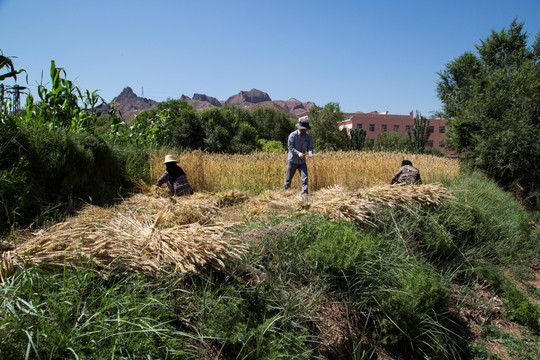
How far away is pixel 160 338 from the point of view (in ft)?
6.33

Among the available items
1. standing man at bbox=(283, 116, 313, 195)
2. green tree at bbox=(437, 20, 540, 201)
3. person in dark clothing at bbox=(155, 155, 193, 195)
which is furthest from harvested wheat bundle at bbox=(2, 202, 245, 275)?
green tree at bbox=(437, 20, 540, 201)

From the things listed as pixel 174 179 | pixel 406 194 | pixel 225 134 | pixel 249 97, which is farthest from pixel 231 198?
pixel 249 97

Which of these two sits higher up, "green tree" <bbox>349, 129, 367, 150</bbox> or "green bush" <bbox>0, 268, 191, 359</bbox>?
"green tree" <bbox>349, 129, 367, 150</bbox>

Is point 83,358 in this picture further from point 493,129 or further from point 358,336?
point 493,129

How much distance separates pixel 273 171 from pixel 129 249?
701 cm

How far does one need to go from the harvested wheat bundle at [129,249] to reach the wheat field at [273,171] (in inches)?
211

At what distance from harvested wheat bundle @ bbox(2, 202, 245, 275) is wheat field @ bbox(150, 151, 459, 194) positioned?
211 inches

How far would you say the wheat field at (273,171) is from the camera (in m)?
8.38

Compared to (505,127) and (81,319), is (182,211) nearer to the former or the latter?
(81,319)

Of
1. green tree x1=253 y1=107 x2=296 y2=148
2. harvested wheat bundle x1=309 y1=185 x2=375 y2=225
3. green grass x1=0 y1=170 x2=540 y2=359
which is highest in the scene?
green tree x1=253 y1=107 x2=296 y2=148

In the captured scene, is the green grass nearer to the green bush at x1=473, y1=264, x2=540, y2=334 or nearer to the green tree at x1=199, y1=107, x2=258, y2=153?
the green bush at x1=473, y1=264, x2=540, y2=334

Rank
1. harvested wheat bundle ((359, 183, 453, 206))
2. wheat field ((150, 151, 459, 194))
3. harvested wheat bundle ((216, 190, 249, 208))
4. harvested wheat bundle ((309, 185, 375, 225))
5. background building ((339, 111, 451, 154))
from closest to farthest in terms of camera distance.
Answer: harvested wheat bundle ((309, 185, 375, 225)) < harvested wheat bundle ((359, 183, 453, 206)) < harvested wheat bundle ((216, 190, 249, 208)) < wheat field ((150, 151, 459, 194)) < background building ((339, 111, 451, 154))

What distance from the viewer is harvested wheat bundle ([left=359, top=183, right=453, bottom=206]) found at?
5.01 metres

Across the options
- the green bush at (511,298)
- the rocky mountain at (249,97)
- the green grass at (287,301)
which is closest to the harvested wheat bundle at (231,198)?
the green grass at (287,301)
